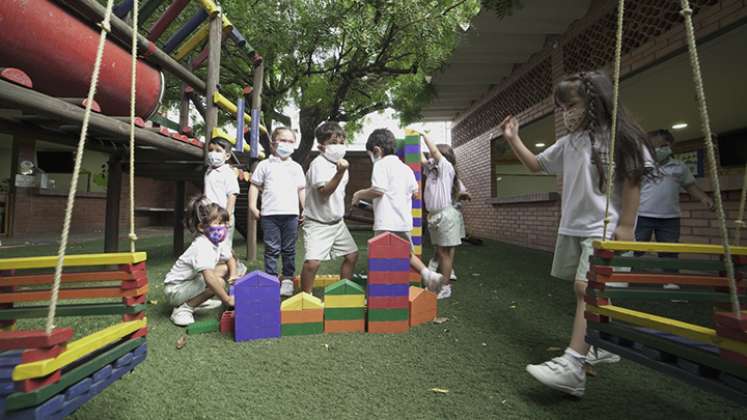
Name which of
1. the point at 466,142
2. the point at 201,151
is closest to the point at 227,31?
the point at 201,151

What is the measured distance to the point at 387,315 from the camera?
2186mm

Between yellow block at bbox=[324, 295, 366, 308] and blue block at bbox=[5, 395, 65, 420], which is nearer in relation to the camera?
blue block at bbox=[5, 395, 65, 420]

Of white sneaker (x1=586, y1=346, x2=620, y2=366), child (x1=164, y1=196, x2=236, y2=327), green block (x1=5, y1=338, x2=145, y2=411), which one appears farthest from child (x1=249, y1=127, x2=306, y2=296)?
white sneaker (x1=586, y1=346, x2=620, y2=366)

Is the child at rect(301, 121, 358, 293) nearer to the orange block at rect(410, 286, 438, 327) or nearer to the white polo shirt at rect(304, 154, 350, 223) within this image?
the white polo shirt at rect(304, 154, 350, 223)

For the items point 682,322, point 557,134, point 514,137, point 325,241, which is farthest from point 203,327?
point 557,134

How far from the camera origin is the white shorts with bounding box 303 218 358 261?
257 cm

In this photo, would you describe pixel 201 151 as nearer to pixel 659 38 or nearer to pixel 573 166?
pixel 573 166

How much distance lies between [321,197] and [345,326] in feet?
3.26

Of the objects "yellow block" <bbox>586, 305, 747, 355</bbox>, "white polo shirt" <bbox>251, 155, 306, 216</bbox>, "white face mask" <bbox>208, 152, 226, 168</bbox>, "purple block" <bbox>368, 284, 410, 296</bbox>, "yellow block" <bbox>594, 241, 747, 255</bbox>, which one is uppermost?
"white face mask" <bbox>208, 152, 226, 168</bbox>

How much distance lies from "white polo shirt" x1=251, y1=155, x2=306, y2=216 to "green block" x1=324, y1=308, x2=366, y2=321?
1.10 meters

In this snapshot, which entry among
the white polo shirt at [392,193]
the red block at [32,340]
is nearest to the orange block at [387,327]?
Answer: the white polo shirt at [392,193]

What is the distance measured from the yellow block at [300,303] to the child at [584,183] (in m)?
1.26

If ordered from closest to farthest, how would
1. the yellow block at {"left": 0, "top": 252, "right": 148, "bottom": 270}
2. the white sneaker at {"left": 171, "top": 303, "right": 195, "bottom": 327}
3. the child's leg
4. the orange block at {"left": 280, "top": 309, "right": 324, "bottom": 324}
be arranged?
the yellow block at {"left": 0, "top": 252, "right": 148, "bottom": 270}
the orange block at {"left": 280, "top": 309, "right": 324, "bottom": 324}
the white sneaker at {"left": 171, "top": 303, "right": 195, "bottom": 327}
the child's leg

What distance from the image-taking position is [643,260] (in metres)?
1.23
